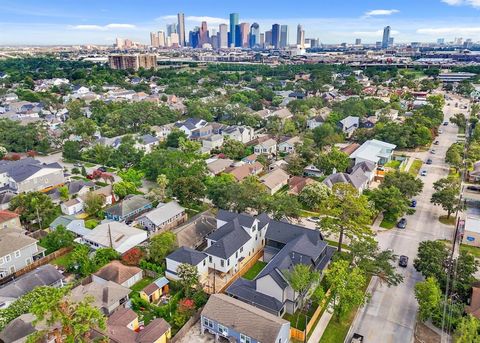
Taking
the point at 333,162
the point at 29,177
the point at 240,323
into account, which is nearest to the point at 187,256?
the point at 240,323

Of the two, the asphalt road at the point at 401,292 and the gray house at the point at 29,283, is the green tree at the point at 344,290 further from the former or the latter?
the gray house at the point at 29,283

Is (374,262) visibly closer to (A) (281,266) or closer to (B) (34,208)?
(A) (281,266)

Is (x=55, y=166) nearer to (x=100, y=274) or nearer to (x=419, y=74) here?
(x=100, y=274)

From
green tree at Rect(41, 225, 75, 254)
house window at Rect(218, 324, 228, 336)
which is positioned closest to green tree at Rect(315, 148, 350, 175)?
house window at Rect(218, 324, 228, 336)

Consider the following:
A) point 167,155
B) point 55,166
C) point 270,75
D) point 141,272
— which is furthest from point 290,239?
point 270,75

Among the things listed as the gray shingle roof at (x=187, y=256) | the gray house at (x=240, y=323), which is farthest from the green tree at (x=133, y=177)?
the gray house at (x=240, y=323)
